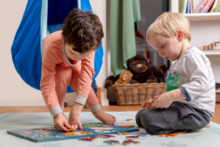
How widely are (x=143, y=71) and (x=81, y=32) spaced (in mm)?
1376

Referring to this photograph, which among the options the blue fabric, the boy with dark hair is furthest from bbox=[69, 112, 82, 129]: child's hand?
the blue fabric

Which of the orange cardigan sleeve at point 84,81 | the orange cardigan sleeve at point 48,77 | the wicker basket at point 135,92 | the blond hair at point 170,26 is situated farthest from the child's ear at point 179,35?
the wicker basket at point 135,92

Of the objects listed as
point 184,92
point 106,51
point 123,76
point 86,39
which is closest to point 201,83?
point 184,92

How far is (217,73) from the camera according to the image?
7.63ft

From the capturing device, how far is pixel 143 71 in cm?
217

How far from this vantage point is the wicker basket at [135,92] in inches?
81.6

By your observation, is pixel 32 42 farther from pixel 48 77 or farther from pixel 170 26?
pixel 170 26

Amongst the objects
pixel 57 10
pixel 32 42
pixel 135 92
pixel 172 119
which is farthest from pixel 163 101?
pixel 135 92

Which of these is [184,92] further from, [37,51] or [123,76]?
[123,76]

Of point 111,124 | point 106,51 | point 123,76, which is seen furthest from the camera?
point 106,51

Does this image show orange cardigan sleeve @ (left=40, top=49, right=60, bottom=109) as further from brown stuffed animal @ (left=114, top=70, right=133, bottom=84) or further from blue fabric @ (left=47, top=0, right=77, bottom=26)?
brown stuffed animal @ (left=114, top=70, right=133, bottom=84)

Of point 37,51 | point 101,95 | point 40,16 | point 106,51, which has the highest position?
point 40,16

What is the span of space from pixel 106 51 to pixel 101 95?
0.41 m

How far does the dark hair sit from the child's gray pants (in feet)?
1.11
